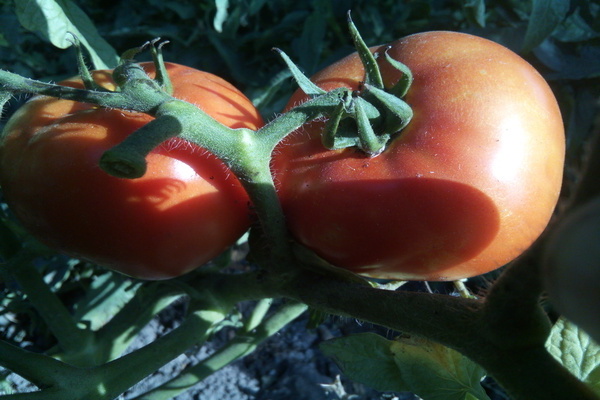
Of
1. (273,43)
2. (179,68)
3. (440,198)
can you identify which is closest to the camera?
(440,198)

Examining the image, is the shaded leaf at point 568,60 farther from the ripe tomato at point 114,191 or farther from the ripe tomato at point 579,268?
the ripe tomato at point 579,268

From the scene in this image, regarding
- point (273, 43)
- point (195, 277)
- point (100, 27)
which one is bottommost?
point (195, 277)

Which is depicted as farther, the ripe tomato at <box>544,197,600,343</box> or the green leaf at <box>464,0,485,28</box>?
the green leaf at <box>464,0,485,28</box>

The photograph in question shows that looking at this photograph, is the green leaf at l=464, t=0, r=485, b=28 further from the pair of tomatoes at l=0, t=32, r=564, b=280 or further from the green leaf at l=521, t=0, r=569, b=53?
the pair of tomatoes at l=0, t=32, r=564, b=280

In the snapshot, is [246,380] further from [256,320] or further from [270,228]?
[270,228]

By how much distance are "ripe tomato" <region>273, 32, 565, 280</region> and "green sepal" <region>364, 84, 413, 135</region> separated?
11 mm

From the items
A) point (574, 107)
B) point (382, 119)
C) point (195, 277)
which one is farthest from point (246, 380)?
point (574, 107)

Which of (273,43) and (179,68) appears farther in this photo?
(273,43)

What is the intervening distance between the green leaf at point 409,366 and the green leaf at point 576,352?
0.25ft

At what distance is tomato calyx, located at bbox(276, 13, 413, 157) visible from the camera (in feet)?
1.80

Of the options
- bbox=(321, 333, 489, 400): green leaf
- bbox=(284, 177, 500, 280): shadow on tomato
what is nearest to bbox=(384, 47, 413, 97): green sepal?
bbox=(284, 177, 500, 280): shadow on tomato

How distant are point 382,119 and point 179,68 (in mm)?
256

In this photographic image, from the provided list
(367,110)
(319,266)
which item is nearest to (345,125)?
(367,110)

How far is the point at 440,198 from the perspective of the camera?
54 centimetres
